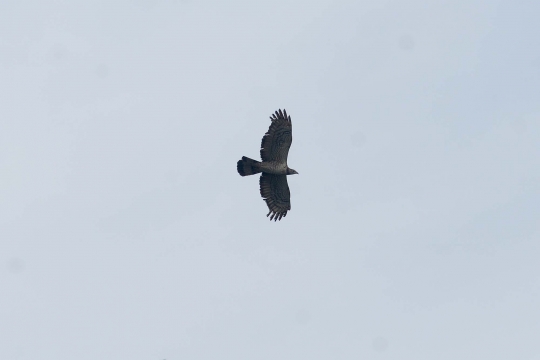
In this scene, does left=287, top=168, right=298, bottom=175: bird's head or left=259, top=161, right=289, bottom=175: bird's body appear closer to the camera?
left=259, top=161, right=289, bottom=175: bird's body

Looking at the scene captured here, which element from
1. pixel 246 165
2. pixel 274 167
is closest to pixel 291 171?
pixel 274 167

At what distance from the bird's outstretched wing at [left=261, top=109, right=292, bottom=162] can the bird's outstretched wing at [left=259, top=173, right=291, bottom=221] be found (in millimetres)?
2953

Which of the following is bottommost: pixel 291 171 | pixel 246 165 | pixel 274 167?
pixel 246 165

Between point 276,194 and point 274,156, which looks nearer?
point 274,156

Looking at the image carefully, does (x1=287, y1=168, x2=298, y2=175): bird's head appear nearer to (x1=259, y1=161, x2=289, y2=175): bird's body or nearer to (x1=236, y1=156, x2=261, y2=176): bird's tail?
(x1=259, y1=161, x2=289, y2=175): bird's body

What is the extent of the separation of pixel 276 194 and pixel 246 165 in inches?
183

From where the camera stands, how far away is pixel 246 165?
86812mm

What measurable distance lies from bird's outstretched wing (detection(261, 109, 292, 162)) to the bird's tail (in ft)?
2.20

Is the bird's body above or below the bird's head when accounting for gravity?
below

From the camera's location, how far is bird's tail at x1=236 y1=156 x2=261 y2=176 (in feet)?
285

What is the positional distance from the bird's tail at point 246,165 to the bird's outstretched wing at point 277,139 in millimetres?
672

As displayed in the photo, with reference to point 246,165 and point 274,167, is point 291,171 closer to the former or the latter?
point 274,167

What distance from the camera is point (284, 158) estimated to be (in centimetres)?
8731

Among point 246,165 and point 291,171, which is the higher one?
point 291,171
